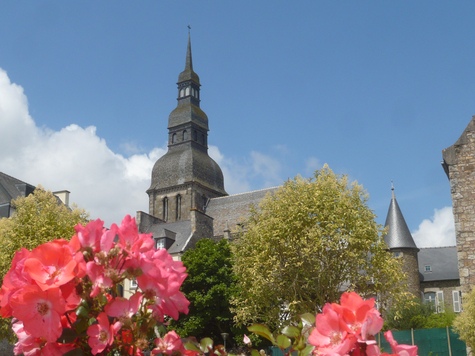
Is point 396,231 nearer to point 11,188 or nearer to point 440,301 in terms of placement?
point 440,301

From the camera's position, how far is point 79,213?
28.7 m

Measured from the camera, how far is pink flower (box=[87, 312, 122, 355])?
1.77 metres

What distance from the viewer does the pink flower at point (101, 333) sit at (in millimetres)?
1768

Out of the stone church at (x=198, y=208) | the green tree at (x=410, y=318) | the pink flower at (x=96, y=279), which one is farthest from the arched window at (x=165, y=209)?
the pink flower at (x=96, y=279)

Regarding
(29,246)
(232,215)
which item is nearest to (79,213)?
(29,246)

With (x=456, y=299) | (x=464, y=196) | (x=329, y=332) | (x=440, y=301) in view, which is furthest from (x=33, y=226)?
(x=456, y=299)

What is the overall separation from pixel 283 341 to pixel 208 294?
3429cm

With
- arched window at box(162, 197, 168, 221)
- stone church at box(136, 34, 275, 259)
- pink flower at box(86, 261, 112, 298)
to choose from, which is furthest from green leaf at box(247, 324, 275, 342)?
arched window at box(162, 197, 168, 221)

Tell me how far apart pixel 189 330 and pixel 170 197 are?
4262cm

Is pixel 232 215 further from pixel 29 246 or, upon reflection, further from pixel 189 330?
pixel 29 246

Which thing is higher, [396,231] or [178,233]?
[178,233]

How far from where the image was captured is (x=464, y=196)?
18172mm

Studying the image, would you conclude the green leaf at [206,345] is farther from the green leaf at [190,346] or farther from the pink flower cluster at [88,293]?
the pink flower cluster at [88,293]

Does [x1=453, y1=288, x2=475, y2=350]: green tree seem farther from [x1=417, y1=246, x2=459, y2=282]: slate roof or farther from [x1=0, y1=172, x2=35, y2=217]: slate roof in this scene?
[x1=0, y1=172, x2=35, y2=217]: slate roof
